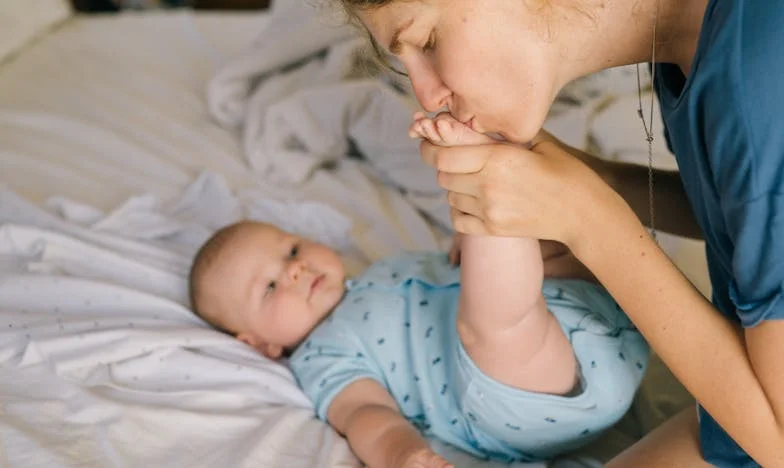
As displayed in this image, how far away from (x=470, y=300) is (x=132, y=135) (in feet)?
3.10

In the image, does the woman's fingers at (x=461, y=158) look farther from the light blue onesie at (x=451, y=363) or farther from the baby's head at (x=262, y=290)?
the baby's head at (x=262, y=290)

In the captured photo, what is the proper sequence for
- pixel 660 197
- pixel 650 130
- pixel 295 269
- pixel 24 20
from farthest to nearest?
pixel 24 20 → pixel 295 269 → pixel 660 197 → pixel 650 130

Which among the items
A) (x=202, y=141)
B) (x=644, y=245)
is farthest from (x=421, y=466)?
(x=202, y=141)

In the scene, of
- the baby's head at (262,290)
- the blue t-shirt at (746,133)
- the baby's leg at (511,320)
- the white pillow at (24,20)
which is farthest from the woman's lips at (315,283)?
the white pillow at (24,20)

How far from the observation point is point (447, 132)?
79cm

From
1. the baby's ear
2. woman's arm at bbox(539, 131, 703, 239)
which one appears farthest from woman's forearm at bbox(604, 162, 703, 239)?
the baby's ear

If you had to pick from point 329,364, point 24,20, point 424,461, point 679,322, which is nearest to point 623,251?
point 679,322

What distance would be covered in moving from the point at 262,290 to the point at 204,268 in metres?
0.09

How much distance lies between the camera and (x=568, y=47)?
776mm

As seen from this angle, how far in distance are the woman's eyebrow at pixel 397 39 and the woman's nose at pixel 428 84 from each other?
23 millimetres

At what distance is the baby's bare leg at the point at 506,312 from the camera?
0.84m

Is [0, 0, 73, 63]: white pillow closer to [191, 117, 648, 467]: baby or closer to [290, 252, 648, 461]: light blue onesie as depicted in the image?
[191, 117, 648, 467]: baby

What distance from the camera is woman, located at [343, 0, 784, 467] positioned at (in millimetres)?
667

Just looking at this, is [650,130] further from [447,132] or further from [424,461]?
[424,461]
